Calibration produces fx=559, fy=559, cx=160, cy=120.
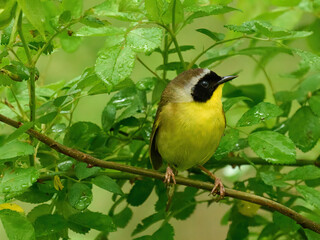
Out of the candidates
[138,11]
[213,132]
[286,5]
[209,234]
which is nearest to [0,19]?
[138,11]

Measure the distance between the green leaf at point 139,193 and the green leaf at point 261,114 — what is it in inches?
18.6

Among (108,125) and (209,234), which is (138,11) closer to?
(108,125)

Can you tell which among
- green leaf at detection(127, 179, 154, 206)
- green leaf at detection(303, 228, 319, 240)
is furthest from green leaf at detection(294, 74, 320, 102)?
green leaf at detection(127, 179, 154, 206)

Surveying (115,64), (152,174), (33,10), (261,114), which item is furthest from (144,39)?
(261,114)

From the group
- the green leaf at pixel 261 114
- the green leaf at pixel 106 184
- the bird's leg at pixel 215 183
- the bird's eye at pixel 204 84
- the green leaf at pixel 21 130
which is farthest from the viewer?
the bird's eye at pixel 204 84

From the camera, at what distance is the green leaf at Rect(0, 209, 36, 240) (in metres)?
1.55

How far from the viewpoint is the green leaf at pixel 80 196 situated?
176 centimetres

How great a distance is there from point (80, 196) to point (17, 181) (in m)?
0.29

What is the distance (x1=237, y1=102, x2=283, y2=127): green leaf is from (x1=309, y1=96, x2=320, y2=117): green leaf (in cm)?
27

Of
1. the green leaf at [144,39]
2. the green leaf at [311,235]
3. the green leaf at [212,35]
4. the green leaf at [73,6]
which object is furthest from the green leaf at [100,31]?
the green leaf at [311,235]

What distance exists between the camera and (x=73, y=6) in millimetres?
1990

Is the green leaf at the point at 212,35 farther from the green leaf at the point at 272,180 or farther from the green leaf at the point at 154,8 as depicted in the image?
the green leaf at the point at 272,180

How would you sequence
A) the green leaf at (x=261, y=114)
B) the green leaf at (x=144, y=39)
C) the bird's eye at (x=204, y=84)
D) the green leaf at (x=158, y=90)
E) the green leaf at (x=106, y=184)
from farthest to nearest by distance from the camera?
the bird's eye at (x=204, y=84) → the green leaf at (x=158, y=90) → the green leaf at (x=261, y=114) → the green leaf at (x=106, y=184) → the green leaf at (x=144, y=39)

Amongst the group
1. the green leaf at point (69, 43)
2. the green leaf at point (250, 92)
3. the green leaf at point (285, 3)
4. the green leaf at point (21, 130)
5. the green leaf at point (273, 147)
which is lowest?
the green leaf at point (250, 92)
